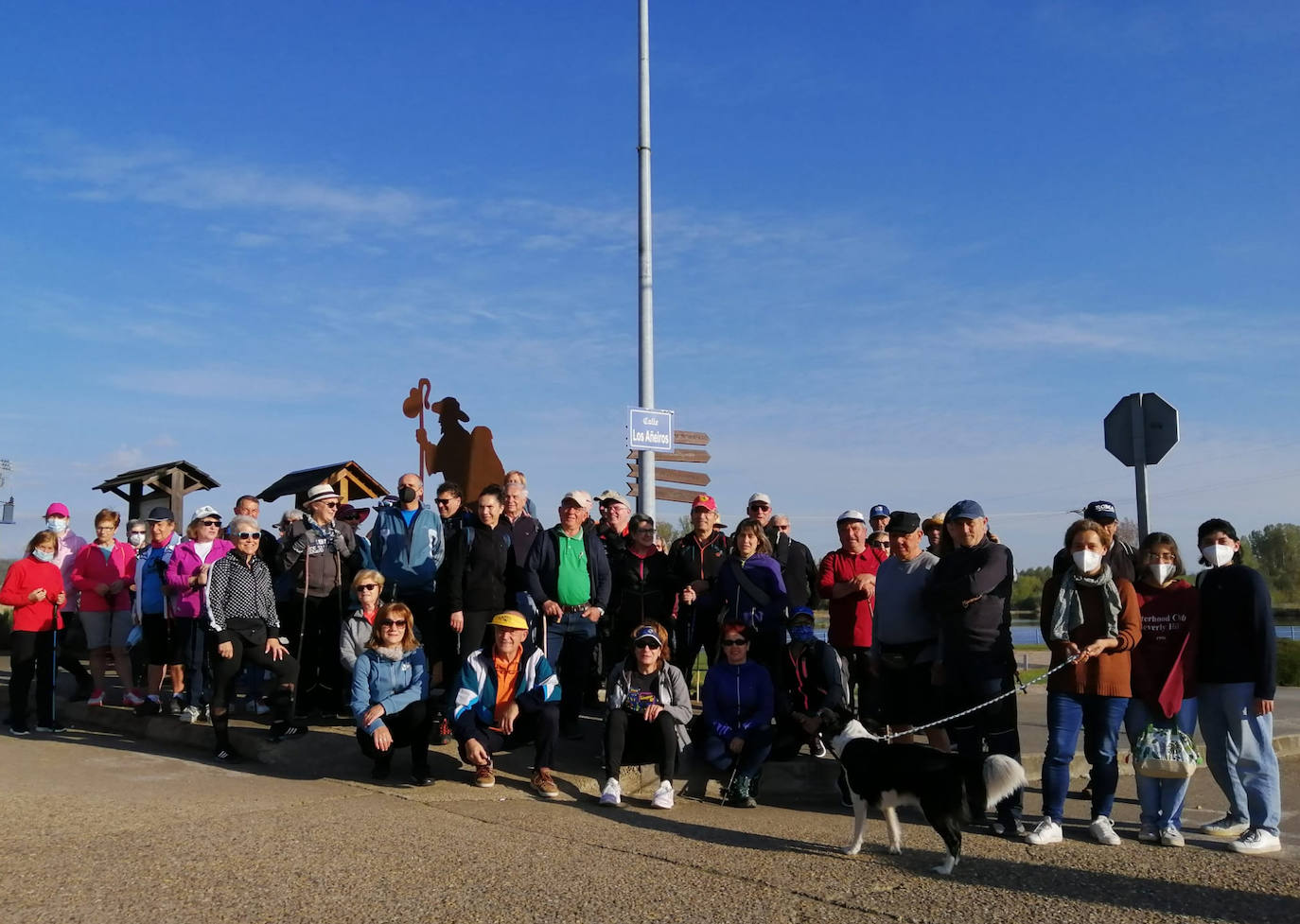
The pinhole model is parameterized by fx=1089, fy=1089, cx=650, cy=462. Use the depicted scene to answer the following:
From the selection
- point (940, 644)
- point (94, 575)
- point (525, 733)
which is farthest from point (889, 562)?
point (94, 575)

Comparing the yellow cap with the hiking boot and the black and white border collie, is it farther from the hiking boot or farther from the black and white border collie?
the black and white border collie

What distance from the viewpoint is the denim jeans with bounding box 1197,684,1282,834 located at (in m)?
5.91

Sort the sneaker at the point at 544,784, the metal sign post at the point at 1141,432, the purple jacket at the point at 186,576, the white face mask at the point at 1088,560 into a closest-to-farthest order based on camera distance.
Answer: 1. the white face mask at the point at 1088,560
2. the sneaker at the point at 544,784
3. the metal sign post at the point at 1141,432
4. the purple jacket at the point at 186,576

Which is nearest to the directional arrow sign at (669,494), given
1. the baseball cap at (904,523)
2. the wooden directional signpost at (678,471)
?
the wooden directional signpost at (678,471)

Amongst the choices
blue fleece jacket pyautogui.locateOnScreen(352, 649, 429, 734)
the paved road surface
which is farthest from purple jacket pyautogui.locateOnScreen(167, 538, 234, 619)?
blue fleece jacket pyautogui.locateOnScreen(352, 649, 429, 734)

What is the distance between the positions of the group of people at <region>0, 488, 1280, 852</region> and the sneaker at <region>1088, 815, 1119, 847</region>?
0.02 meters

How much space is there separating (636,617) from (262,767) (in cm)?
304

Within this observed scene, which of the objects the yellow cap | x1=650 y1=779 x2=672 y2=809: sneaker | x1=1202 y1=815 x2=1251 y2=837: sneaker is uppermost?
the yellow cap

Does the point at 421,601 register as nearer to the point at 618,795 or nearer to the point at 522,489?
the point at 522,489

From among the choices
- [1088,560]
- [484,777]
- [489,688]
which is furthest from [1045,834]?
[489,688]

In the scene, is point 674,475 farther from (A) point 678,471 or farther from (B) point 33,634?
(B) point 33,634

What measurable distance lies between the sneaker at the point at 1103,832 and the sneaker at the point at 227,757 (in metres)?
5.85

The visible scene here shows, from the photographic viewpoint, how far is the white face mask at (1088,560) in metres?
6.23

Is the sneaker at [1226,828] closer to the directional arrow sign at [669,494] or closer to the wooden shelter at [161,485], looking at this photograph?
the directional arrow sign at [669,494]
